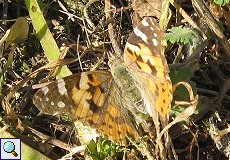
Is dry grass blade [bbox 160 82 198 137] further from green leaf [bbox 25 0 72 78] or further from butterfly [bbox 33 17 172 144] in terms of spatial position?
green leaf [bbox 25 0 72 78]

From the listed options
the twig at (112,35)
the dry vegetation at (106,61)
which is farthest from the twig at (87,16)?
the twig at (112,35)

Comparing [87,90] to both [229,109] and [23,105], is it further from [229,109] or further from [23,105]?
[229,109]

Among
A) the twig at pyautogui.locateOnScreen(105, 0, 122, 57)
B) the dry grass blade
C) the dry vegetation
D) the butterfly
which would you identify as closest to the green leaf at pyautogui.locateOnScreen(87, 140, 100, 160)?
the dry vegetation

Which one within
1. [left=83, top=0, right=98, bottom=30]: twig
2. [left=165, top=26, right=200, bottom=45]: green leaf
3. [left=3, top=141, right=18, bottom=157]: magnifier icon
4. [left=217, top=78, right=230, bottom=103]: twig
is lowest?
[left=3, top=141, right=18, bottom=157]: magnifier icon

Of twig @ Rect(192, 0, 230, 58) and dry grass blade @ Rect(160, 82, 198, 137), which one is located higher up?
twig @ Rect(192, 0, 230, 58)

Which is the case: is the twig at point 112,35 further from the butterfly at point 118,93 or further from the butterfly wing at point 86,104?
the butterfly wing at point 86,104

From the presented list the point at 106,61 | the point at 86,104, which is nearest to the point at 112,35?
the point at 106,61

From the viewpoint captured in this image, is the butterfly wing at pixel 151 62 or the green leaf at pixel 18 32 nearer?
the butterfly wing at pixel 151 62

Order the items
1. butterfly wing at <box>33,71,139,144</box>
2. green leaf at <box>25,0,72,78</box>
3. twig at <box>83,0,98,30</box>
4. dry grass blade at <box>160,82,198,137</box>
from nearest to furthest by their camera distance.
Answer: dry grass blade at <box>160,82,198,137</box> < butterfly wing at <box>33,71,139,144</box> < green leaf at <box>25,0,72,78</box> < twig at <box>83,0,98,30</box>
